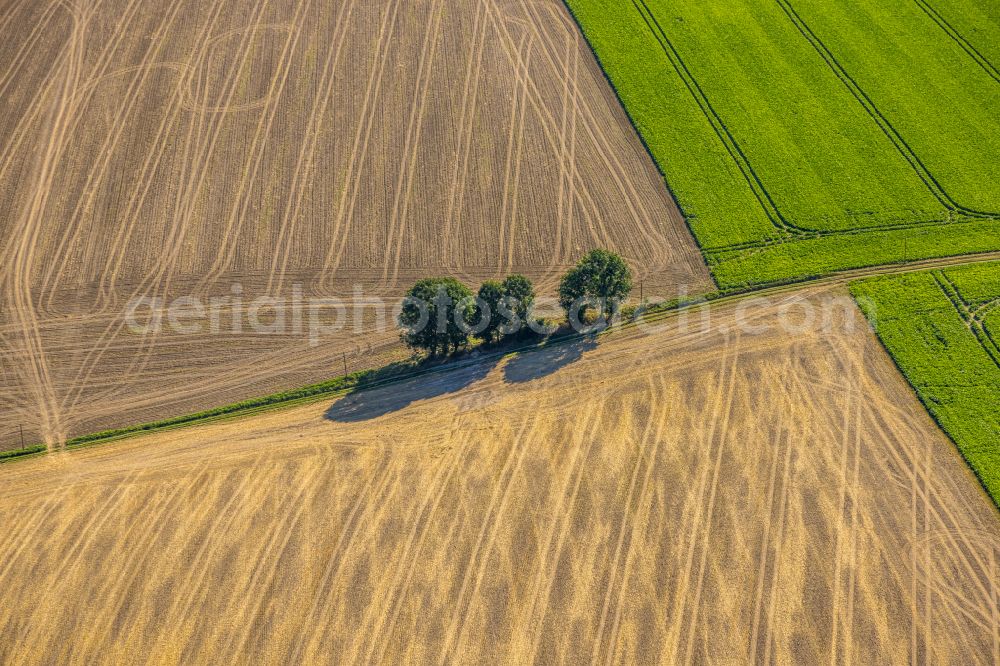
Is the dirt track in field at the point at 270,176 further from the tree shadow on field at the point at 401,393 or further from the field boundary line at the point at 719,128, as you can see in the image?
the field boundary line at the point at 719,128

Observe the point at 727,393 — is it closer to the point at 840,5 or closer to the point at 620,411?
the point at 620,411

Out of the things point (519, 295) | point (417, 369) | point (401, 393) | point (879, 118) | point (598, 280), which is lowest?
point (401, 393)

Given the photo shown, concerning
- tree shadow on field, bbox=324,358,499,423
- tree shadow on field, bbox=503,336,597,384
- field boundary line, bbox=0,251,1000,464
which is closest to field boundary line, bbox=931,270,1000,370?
field boundary line, bbox=0,251,1000,464

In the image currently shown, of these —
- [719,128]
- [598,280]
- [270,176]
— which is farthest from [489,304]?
[719,128]

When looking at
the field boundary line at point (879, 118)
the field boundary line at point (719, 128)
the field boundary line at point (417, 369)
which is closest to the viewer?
the field boundary line at point (417, 369)

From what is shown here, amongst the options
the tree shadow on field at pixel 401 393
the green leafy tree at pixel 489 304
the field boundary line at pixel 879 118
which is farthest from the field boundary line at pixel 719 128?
the tree shadow on field at pixel 401 393

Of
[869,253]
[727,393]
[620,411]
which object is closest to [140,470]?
[620,411]

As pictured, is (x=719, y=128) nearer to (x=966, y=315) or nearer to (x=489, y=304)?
(x=966, y=315)
